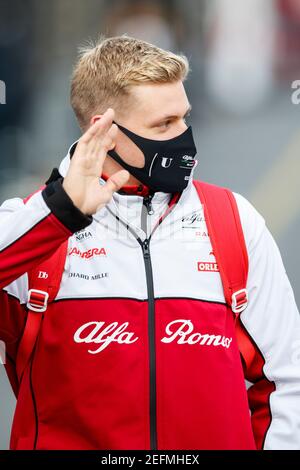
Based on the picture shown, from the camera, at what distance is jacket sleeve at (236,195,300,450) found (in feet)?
10.3

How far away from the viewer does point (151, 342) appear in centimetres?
295

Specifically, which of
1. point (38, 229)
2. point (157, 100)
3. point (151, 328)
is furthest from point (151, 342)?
point (157, 100)

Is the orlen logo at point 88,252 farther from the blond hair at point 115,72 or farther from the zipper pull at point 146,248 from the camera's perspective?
the blond hair at point 115,72

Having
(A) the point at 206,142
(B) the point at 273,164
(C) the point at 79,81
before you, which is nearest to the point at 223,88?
(A) the point at 206,142

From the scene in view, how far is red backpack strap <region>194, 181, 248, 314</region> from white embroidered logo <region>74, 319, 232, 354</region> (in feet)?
→ 0.58

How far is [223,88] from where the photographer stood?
10914 millimetres

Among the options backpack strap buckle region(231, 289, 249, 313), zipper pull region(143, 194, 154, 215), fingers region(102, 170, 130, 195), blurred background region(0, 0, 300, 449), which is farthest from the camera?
blurred background region(0, 0, 300, 449)

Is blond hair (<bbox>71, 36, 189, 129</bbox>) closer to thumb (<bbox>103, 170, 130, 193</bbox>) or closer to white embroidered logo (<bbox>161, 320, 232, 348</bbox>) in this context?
thumb (<bbox>103, 170, 130, 193</bbox>)

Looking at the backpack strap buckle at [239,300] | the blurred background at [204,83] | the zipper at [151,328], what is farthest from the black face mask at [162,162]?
the blurred background at [204,83]

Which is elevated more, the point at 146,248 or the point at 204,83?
the point at 146,248

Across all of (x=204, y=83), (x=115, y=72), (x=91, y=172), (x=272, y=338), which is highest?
(x=115, y=72)

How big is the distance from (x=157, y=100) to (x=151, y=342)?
83 centimetres

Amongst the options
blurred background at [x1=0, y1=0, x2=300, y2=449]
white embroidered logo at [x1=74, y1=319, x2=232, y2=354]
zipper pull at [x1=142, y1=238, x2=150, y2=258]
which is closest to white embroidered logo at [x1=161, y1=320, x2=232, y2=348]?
white embroidered logo at [x1=74, y1=319, x2=232, y2=354]

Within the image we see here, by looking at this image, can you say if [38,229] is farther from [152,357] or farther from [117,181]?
[152,357]
